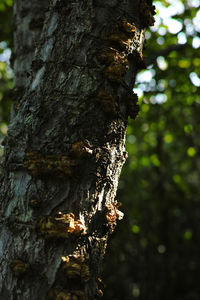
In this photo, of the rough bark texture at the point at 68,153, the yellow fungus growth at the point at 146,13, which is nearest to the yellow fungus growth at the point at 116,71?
the rough bark texture at the point at 68,153

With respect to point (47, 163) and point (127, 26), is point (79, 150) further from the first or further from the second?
point (127, 26)

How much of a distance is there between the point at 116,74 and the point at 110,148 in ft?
1.14

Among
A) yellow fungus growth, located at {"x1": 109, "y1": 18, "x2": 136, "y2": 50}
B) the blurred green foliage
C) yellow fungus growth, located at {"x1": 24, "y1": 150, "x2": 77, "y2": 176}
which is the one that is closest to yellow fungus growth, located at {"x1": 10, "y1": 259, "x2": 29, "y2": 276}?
yellow fungus growth, located at {"x1": 24, "y1": 150, "x2": 77, "y2": 176}

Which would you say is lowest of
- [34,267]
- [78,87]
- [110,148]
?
[34,267]

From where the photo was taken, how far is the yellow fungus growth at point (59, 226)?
127cm

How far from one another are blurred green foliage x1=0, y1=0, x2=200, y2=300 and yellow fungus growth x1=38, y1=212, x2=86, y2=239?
10.8ft

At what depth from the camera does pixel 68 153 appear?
138 cm

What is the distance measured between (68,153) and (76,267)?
Result: 0.46 metres

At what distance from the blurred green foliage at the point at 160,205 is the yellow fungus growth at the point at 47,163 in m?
3.18

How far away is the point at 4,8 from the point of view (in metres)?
5.08

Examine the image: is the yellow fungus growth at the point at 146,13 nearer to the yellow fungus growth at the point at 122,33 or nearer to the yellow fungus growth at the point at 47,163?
the yellow fungus growth at the point at 122,33

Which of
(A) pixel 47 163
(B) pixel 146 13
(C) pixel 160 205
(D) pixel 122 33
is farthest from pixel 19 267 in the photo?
(C) pixel 160 205

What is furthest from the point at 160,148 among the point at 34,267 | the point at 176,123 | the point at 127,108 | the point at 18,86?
the point at 34,267

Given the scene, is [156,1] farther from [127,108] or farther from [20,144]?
[20,144]
